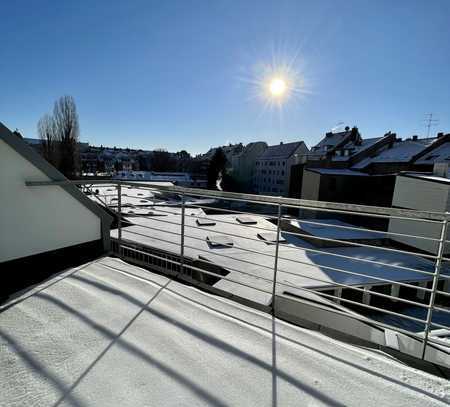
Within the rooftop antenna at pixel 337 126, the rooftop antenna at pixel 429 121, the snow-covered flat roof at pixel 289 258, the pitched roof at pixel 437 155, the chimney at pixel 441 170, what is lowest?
the snow-covered flat roof at pixel 289 258

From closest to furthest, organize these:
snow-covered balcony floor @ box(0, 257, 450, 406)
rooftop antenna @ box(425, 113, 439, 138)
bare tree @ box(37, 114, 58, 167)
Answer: snow-covered balcony floor @ box(0, 257, 450, 406) → bare tree @ box(37, 114, 58, 167) → rooftop antenna @ box(425, 113, 439, 138)

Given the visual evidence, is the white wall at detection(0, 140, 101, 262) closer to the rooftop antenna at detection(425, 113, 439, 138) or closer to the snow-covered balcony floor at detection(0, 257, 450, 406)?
the snow-covered balcony floor at detection(0, 257, 450, 406)

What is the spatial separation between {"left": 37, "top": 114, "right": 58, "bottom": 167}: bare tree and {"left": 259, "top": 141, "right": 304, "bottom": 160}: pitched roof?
2299cm

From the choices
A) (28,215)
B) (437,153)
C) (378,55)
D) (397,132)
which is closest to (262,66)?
(378,55)

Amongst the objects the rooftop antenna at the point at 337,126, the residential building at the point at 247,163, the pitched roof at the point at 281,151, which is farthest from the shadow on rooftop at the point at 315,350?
the residential building at the point at 247,163

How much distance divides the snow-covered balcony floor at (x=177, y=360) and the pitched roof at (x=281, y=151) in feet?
94.5

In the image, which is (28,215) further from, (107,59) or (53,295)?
(107,59)

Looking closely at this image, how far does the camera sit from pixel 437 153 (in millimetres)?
16672

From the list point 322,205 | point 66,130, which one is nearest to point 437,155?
point 322,205

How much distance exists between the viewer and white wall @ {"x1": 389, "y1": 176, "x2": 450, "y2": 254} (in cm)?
978

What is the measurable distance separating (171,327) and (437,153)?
21.8 meters

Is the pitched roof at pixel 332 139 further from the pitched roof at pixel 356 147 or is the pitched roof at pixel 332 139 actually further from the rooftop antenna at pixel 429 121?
the rooftop antenna at pixel 429 121

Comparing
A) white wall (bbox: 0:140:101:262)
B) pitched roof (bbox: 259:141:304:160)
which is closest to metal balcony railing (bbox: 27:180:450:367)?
white wall (bbox: 0:140:101:262)

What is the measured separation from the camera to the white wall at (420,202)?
385 inches
